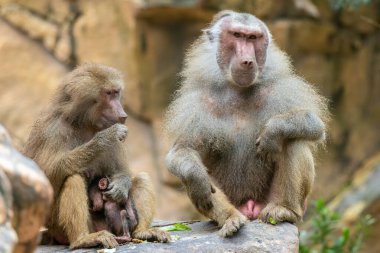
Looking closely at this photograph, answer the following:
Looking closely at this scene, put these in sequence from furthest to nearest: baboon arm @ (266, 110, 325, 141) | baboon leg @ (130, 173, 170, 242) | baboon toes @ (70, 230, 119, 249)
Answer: baboon arm @ (266, 110, 325, 141), baboon leg @ (130, 173, 170, 242), baboon toes @ (70, 230, 119, 249)

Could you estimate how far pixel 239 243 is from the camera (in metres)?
5.66

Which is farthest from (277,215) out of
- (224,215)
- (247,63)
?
(247,63)

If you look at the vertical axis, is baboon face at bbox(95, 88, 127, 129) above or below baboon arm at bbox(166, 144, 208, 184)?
above

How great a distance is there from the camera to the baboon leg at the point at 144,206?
570cm

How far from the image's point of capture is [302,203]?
20.7 ft

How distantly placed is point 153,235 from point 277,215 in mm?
1036

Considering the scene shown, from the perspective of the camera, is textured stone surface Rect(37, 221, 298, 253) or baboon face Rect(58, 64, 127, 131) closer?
textured stone surface Rect(37, 221, 298, 253)

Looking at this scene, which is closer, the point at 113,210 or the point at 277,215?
the point at 113,210

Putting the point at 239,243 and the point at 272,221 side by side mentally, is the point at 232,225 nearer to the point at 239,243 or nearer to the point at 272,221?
the point at 239,243

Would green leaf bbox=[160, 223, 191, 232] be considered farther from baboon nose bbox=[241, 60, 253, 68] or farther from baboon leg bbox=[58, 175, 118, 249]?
baboon nose bbox=[241, 60, 253, 68]

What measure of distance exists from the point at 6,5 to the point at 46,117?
621 cm

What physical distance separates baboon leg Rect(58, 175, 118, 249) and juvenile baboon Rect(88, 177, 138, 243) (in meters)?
0.26

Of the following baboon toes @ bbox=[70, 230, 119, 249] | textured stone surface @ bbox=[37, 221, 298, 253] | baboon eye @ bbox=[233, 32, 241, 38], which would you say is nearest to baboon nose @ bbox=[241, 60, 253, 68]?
baboon eye @ bbox=[233, 32, 241, 38]

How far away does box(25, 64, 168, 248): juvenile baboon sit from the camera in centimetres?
553
